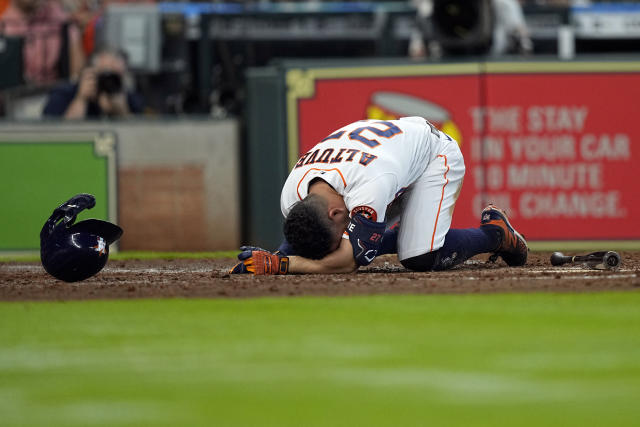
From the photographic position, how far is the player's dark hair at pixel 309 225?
5254 millimetres

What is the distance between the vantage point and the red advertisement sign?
9094mm

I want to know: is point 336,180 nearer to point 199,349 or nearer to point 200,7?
point 199,349

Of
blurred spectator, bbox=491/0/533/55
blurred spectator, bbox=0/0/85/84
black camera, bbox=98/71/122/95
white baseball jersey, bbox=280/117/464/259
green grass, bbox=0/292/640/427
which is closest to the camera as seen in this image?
green grass, bbox=0/292/640/427

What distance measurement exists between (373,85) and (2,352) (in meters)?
6.38

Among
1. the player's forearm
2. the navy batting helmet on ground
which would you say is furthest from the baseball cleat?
the navy batting helmet on ground

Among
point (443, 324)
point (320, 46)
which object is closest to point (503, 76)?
point (320, 46)

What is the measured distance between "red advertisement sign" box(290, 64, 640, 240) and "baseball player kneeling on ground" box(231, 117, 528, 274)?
8.42 feet

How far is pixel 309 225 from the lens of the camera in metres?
5.29

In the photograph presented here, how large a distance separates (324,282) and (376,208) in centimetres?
49

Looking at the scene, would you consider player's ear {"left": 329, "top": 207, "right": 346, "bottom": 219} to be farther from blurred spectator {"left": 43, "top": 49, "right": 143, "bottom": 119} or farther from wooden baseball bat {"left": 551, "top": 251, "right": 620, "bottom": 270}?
blurred spectator {"left": 43, "top": 49, "right": 143, "bottom": 119}

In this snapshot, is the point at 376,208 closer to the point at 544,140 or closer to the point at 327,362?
the point at 327,362

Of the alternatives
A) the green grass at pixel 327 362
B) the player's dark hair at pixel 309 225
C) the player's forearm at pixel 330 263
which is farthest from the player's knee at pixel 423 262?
the green grass at pixel 327 362

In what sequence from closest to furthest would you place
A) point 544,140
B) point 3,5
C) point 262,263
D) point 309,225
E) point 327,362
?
point 327,362, point 309,225, point 262,263, point 544,140, point 3,5

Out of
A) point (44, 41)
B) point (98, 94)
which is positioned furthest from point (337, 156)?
point (44, 41)
